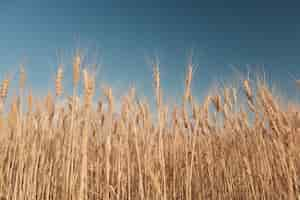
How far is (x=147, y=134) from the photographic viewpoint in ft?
5.58

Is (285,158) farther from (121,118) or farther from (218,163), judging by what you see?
(121,118)

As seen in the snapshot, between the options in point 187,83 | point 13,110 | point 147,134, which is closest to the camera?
point 187,83

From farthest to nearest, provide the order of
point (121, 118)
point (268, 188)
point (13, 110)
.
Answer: point (13, 110) → point (121, 118) → point (268, 188)

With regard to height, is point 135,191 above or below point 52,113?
below

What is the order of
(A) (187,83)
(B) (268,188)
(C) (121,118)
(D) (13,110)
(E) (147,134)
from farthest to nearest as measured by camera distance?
(D) (13,110) → (C) (121,118) → (B) (268,188) → (E) (147,134) → (A) (187,83)

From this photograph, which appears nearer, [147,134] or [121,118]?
[147,134]

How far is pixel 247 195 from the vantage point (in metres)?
1.94

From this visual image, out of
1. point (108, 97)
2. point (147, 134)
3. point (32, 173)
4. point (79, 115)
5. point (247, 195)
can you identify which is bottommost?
point (247, 195)

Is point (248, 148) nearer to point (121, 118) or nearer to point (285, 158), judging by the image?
point (285, 158)

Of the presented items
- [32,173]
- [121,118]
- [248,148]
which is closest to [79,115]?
[121,118]

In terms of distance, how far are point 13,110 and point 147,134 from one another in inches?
48.1

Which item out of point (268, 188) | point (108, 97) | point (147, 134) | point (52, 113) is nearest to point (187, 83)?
point (147, 134)

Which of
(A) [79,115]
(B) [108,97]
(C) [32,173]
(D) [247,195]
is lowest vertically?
(D) [247,195]

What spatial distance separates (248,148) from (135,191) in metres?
1.00
